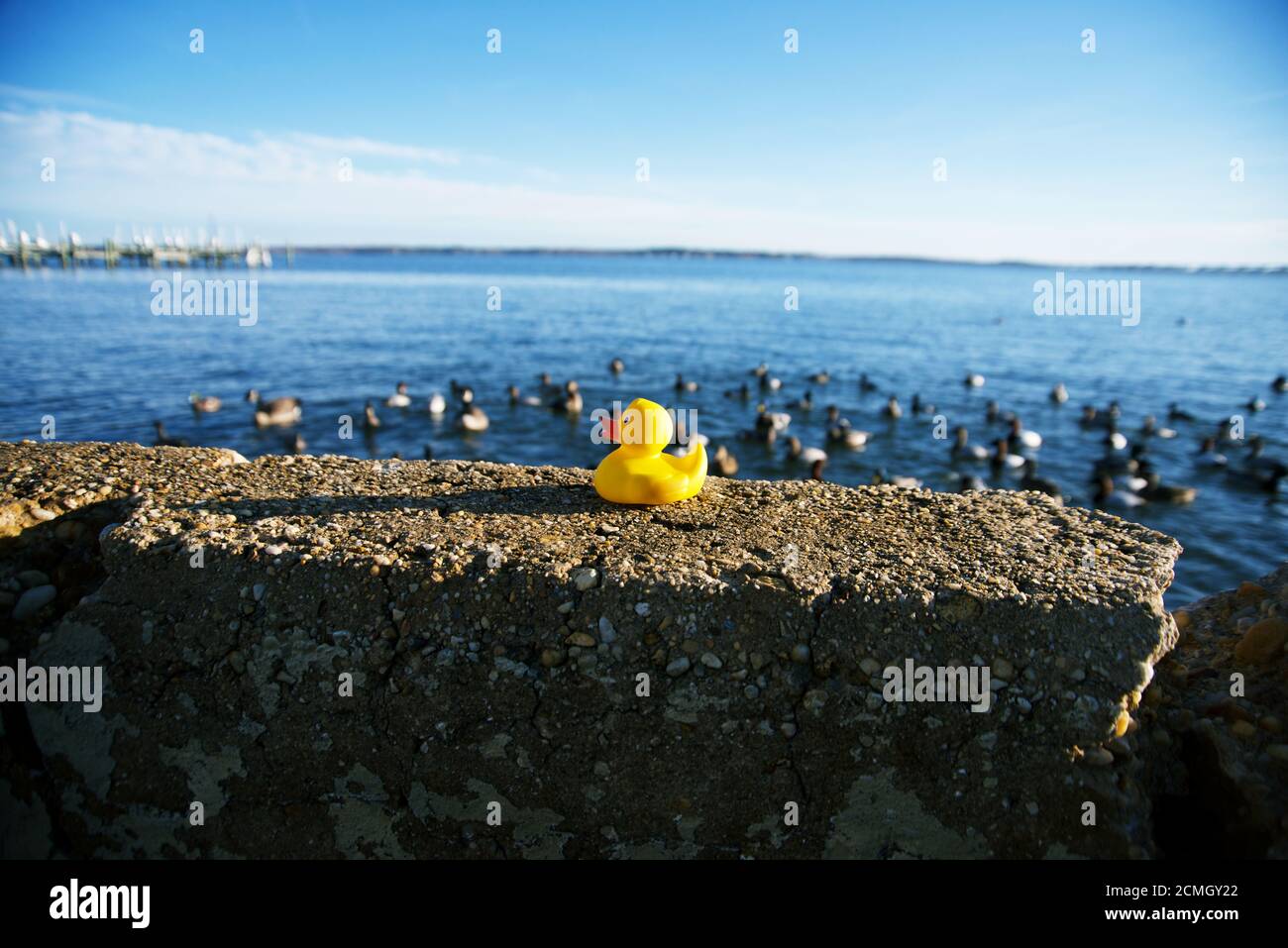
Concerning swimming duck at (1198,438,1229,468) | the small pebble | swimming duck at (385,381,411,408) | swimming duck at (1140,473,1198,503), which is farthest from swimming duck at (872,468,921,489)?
swimming duck at (385,381,411,408)

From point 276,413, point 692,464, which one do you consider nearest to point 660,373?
point 276,413

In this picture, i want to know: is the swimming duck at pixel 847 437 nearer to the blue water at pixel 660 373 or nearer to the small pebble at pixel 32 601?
the blue water at pixel 660 373

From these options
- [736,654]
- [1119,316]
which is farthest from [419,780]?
[1119,316]

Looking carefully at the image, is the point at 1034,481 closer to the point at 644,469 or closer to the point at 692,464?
the point at 692,464

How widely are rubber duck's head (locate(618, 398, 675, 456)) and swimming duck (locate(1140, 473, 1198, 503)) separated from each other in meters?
16.1

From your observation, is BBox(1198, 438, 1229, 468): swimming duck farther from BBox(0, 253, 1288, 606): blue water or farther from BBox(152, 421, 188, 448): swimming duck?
BBox(152, 421, 188, 448): swimming duck

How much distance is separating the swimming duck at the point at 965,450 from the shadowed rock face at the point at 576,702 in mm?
16263

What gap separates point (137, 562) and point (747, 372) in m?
30.6

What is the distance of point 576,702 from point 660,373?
2950 centimetres

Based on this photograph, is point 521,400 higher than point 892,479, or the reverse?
point 521,400

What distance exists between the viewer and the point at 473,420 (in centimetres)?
2269

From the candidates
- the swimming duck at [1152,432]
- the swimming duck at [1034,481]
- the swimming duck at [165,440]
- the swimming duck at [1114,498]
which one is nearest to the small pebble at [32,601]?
the swimming duck at [165,440]

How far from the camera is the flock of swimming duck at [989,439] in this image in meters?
17.9

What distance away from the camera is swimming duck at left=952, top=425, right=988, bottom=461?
2048cm
